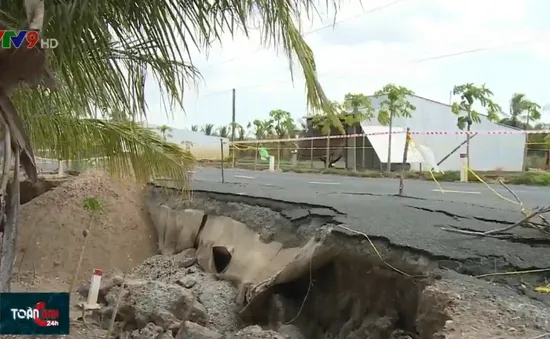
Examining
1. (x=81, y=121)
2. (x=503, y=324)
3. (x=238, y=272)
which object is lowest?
(x=238, y=272)

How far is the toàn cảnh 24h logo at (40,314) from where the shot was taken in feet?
7.28

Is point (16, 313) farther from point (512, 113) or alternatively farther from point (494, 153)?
point (512, 113)

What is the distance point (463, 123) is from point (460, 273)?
544 inches

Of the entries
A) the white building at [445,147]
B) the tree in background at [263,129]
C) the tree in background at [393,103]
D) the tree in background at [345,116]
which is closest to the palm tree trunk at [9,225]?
the tree in background at [345,116]

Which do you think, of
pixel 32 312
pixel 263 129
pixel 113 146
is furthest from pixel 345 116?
pixel 263 129

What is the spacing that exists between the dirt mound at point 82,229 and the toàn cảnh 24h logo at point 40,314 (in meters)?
6.44

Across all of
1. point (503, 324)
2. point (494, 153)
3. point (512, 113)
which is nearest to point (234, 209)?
point (503, 324)

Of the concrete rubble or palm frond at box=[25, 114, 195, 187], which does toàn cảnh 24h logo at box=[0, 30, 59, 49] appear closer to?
the concrete rubble

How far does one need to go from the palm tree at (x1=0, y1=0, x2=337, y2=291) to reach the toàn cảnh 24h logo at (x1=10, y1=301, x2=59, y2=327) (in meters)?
0.21

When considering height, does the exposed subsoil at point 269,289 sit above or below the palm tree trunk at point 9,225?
below

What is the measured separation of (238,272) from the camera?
6.56 metres

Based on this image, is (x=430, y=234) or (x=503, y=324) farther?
(x=430, y=234)

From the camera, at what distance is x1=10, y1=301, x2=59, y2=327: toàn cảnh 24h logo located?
2219 mm

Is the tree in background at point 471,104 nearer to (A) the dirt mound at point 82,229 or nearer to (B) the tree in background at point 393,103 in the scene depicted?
(B) the tree in background at point 393,103
